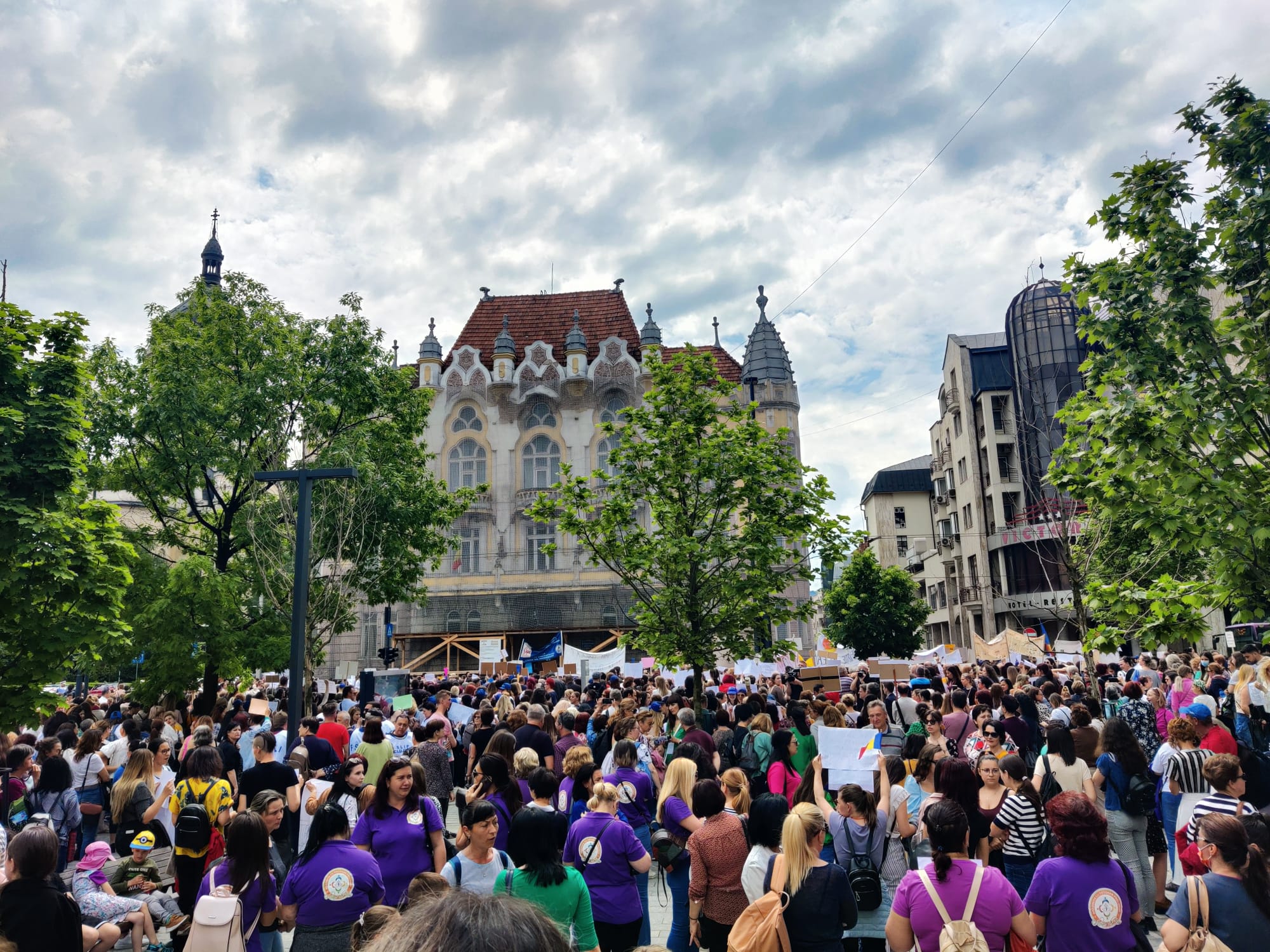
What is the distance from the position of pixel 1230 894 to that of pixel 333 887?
4.88m

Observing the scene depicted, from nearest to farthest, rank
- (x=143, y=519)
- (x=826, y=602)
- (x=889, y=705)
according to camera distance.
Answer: (x=889, y=705)
(x=826, y=602)
(x=143, y=519)

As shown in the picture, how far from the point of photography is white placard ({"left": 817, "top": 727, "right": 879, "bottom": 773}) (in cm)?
875

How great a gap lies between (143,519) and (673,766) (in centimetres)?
7958

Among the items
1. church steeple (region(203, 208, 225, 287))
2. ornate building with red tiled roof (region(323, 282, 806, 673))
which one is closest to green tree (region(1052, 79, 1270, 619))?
ornate building with red tiled roof (region(323, 282, 806, 673))

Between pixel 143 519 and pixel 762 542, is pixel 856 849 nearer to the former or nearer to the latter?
pixel 762 542

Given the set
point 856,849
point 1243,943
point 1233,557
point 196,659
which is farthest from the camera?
point 196,659

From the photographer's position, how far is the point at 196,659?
20766 mm

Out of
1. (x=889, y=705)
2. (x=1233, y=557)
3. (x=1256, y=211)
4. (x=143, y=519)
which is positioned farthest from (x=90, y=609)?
(x=143, y=519)

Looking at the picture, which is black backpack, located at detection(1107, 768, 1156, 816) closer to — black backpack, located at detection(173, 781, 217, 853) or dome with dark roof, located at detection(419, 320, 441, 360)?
black backpack, located at detection(173, 781, 217, 853)

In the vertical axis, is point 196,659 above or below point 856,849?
above

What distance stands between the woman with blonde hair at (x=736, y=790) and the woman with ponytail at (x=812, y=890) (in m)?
2.19

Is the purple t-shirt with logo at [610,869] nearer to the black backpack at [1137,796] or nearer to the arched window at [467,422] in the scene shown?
the black backpack at [1137,796]

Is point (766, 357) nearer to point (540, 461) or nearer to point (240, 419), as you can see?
point (540, 461)

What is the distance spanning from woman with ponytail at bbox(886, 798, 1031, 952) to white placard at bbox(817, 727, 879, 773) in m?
4.05
